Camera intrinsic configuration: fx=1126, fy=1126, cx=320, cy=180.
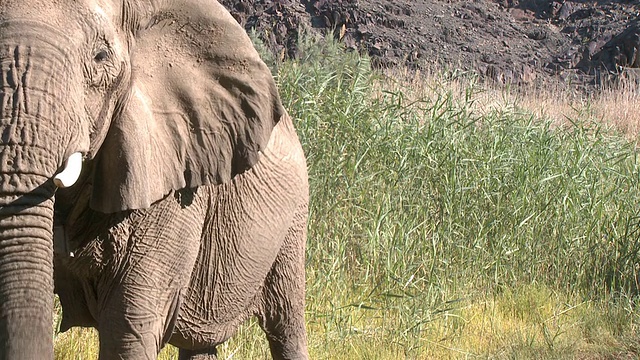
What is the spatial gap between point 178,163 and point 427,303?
328 centimetres

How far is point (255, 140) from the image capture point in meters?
4.12

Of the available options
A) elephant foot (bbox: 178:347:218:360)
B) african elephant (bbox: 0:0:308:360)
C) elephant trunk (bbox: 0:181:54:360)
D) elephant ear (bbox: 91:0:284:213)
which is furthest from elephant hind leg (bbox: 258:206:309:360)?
elephant trunk (bbox: 0:181:54:360)

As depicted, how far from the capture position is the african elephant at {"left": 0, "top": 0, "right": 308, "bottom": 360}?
292 centimetres

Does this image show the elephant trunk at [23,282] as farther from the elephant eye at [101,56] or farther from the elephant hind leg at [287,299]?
the elephant hind leg at [287,299]

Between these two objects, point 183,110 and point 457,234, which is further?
point 457,234

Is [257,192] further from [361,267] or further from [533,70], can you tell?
[533,70]

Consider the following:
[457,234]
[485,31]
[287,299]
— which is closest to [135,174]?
[287,299]

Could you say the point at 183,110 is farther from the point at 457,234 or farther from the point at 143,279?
the point at 457,234

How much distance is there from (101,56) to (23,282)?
744 mm

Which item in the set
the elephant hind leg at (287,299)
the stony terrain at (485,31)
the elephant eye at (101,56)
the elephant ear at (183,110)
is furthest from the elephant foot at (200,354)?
the stony terrain at (485,31)

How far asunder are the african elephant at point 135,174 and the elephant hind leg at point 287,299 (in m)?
0.11

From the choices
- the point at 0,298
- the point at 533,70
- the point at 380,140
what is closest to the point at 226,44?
the point at 0,298

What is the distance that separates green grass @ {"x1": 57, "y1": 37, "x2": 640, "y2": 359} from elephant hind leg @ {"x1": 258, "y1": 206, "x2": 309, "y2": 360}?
1.14m

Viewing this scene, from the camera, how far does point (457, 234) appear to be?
7.66m
